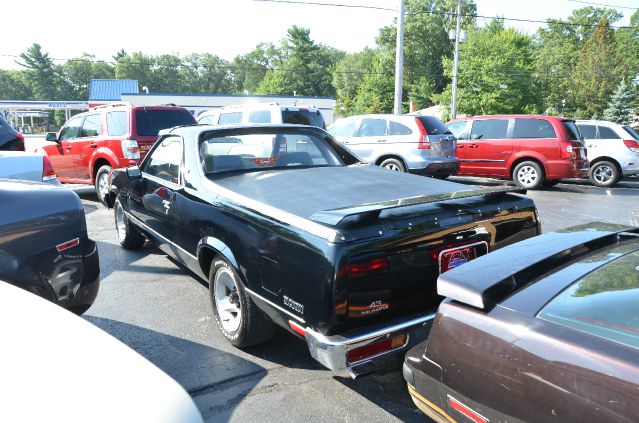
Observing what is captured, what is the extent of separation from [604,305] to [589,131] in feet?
→ 42.2

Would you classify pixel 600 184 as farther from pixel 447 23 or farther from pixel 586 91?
pixel 447 23

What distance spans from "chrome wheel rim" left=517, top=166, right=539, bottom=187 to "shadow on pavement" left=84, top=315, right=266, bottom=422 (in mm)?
9954

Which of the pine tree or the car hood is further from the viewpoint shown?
the pine tree

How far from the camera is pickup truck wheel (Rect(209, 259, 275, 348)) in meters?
3.25

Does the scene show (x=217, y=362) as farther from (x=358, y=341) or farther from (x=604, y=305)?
(x=604, y=305)

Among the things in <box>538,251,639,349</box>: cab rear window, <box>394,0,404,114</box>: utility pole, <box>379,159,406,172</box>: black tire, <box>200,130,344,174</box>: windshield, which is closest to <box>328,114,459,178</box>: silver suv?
<box>379,159,406,172</box>: black tire

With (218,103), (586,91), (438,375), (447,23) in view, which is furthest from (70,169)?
(447,23)

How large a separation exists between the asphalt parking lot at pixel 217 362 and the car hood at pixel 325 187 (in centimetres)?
114

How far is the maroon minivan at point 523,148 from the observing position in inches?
424

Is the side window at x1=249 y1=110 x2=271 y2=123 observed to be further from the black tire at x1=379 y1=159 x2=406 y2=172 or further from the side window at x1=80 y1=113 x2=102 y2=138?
the side window at x1=80 y1=113 x2=102 y2=138

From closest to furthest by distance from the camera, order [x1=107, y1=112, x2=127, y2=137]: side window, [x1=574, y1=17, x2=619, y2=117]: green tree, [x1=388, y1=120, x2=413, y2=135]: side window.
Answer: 1. [x1=107, y1=112, x2=127, y2=137]: side window
2. [x1=388, y1=120, x2=413, y2=135]: side window
3. [x1=574, y1=17, x2=619, y2=117]: green tree

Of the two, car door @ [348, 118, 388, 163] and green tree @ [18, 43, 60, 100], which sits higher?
green tree @ [18, 43, 60, 100]

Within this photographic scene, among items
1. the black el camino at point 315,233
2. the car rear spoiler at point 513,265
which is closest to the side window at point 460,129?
the black el camino at point 315,233

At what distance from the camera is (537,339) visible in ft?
5.50
